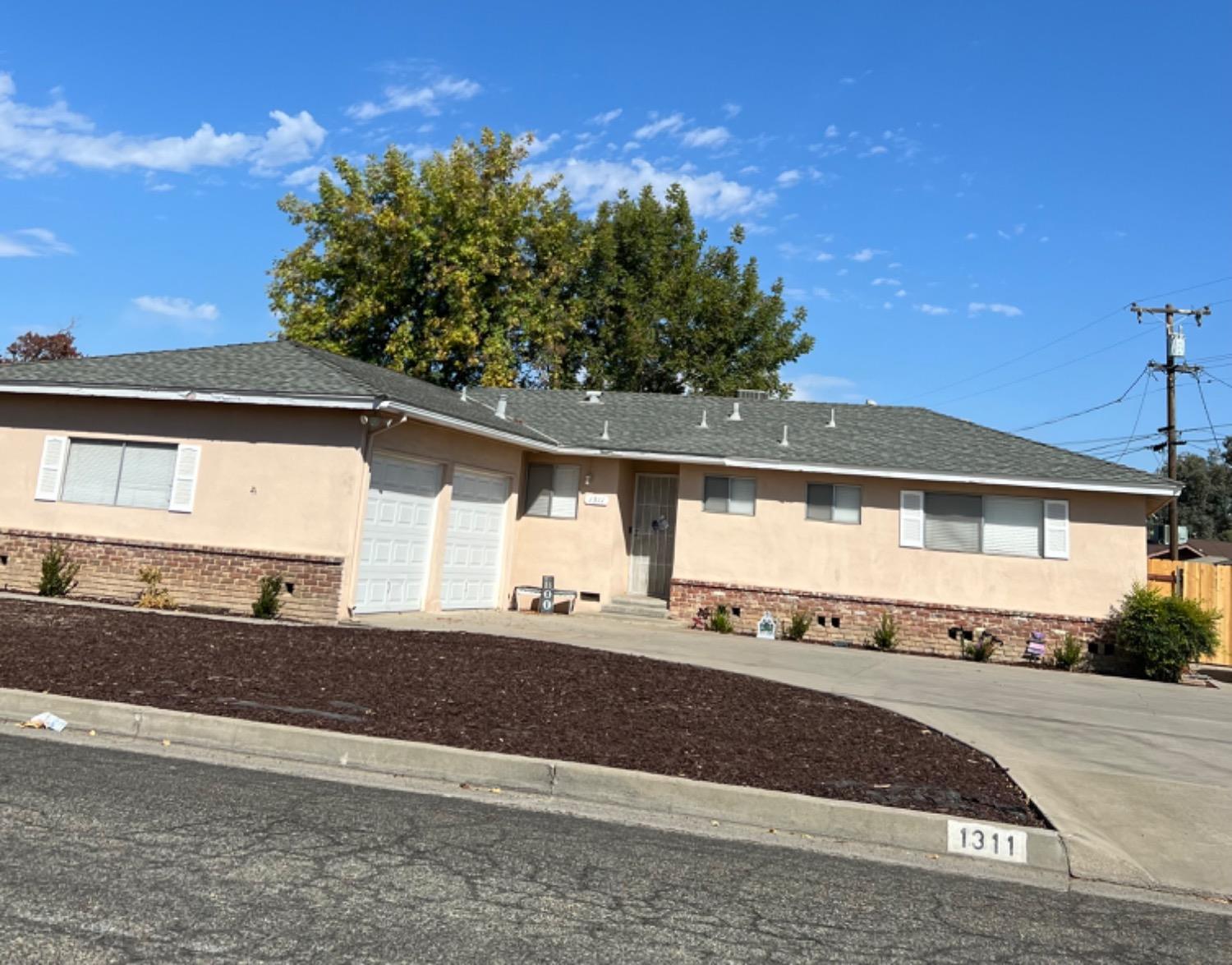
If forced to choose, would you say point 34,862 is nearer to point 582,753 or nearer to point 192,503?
point 582,753

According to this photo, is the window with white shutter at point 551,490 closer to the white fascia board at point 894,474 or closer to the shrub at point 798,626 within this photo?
the white fascia board at point 894,474

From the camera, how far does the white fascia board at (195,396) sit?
13.4 metres

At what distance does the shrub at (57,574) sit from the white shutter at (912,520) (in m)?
14.5

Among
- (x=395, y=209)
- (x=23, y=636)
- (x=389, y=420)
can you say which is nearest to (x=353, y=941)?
(x=23, y=636)

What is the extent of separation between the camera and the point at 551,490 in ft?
62.6

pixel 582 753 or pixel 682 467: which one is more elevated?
pixel 682 467

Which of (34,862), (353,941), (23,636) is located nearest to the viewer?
(353,941)

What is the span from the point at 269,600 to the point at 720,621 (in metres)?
8.29

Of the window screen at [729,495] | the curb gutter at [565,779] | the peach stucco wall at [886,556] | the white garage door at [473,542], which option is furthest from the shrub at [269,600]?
the window screen at [729,495]

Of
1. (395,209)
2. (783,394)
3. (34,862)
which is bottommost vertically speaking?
(34,862)

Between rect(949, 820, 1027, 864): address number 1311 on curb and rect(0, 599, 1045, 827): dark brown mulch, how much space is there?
0.29 m

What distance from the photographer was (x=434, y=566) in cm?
1577

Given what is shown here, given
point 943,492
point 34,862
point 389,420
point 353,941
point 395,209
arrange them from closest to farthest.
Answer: point 353,941, point 34,862, point 389,420, point 943,492, point 395,209

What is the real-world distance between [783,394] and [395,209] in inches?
600
